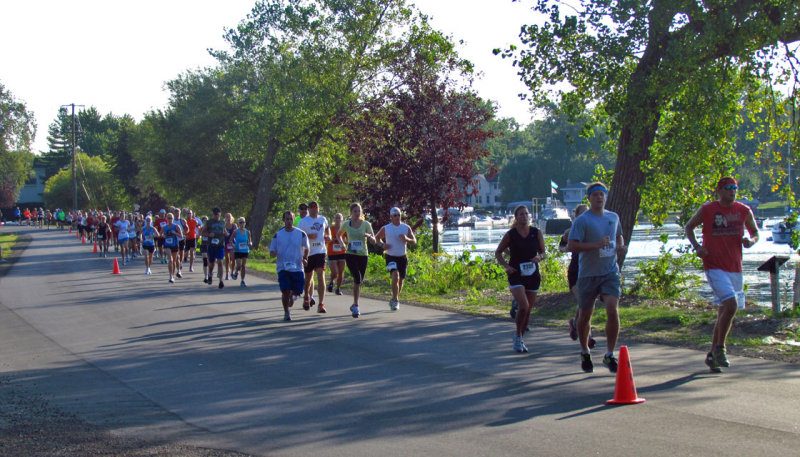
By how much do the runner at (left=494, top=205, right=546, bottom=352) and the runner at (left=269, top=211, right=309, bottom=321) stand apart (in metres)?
4.32

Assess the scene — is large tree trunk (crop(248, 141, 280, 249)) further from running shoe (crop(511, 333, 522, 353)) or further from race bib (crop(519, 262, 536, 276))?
running shoe (crop(511, 333, 522, 353))

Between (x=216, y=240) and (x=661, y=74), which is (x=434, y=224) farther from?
(x=661, y=74)

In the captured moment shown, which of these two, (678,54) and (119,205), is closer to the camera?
(678,54)

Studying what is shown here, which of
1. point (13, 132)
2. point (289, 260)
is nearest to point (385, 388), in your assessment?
point (289, 260)

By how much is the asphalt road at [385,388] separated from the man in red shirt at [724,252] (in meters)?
0.42

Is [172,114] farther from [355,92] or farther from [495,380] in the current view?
[495,380]

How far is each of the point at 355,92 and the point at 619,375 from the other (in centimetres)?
2719

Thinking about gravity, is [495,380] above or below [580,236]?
below

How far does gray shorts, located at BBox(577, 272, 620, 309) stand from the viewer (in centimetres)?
823

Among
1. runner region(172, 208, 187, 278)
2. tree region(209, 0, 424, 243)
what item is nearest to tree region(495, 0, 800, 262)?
runner region(172, 208, 187, 278)

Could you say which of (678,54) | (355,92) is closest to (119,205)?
(355,92)

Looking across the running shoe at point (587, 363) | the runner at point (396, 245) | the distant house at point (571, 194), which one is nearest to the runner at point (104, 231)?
the runner at point (396, 245)

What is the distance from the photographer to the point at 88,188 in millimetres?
98812

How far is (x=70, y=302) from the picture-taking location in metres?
17.1
